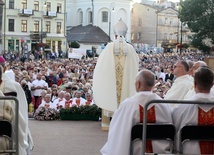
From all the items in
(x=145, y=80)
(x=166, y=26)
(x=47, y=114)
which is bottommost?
(x=47, y=114)

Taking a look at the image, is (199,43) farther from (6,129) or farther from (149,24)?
(6,129)

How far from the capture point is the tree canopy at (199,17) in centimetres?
5722

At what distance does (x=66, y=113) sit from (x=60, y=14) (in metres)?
64.4

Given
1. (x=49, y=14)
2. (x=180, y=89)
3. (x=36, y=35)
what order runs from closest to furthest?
(x=180, y=89) → (x=36, y=35) → (x=49, y=14)

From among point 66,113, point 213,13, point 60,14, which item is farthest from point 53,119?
point 60,14

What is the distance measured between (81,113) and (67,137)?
2257 millimetres

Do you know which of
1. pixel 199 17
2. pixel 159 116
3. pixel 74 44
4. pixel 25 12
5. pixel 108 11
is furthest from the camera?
pixel 108 11

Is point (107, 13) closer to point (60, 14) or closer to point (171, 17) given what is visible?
point (60, 14)

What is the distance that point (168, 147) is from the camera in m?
5.98

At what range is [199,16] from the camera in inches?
2295

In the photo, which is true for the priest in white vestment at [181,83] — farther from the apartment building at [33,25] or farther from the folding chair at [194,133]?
the apartment building at [33,25]

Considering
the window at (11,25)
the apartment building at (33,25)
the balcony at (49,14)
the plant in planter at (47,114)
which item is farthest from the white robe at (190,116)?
the balcony at (49,14)

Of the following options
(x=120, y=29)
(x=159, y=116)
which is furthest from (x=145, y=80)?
(x=120, y=29)

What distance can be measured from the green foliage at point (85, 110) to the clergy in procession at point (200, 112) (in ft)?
21.0
